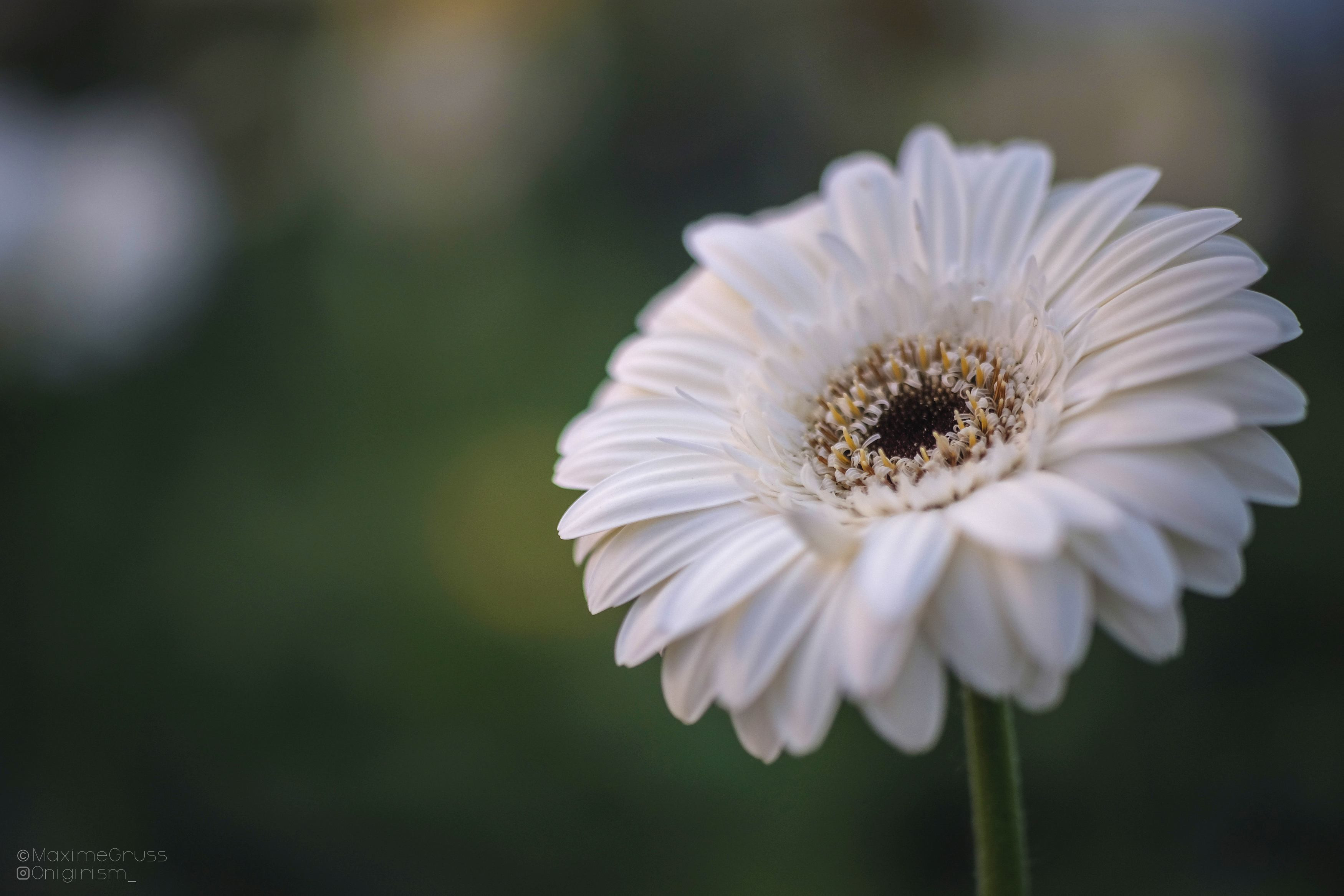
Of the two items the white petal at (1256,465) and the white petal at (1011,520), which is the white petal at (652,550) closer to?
the white petal at (1011,520)

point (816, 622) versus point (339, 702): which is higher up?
point (816, 622)

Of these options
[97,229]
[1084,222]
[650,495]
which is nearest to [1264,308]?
[1084,222]

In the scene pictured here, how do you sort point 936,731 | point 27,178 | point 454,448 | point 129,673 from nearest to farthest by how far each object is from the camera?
point 936,731 < point 129,673 < point 454,448 < point 27,178

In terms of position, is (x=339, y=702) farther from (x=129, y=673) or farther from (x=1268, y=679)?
(x=1268, y=679)

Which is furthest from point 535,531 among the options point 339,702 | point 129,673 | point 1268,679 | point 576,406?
point 1268,679

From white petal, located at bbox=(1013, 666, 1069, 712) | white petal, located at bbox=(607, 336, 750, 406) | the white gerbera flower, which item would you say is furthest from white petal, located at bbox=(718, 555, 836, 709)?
white petal, located at bbox=(607, 336, 750, 406)

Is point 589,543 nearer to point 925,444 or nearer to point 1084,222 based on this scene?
point 925,444
